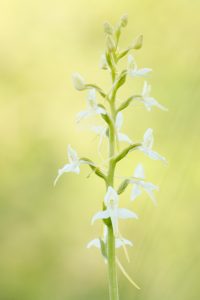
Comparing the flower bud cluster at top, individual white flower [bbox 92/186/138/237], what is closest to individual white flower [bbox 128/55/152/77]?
the flower bud cluster at top

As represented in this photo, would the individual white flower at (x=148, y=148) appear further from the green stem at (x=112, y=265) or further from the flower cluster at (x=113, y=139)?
the green stem at (x=112, y=265)

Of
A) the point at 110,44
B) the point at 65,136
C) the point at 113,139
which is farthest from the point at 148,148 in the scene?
the point at 65,136

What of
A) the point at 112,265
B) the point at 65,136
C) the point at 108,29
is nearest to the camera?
the point at 112,265

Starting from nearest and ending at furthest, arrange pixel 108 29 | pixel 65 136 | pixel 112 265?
pixel 112 265, pixel 108 29, pixel 65 136

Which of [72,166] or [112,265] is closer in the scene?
[112,265]

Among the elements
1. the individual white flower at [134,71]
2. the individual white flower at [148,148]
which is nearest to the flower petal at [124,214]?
the individual white flower at [148,148]

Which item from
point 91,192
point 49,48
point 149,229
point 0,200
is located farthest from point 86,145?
point 149,229

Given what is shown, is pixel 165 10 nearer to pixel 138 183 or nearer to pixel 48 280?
pixel 48 280

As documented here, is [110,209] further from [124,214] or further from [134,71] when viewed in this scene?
[134,71]
